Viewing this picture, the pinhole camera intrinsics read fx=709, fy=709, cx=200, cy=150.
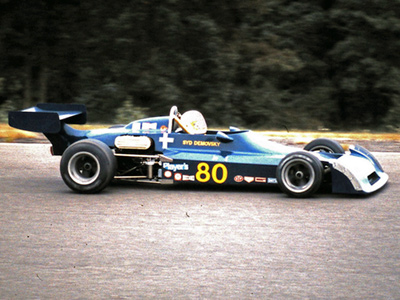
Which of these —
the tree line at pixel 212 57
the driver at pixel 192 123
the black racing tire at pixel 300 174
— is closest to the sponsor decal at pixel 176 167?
the driver at pixel 192 123

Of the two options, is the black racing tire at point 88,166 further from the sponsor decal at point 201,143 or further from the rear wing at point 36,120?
the sponsor decal at point 201,143

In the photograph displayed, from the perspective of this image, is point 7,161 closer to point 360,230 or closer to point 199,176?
point 199,176

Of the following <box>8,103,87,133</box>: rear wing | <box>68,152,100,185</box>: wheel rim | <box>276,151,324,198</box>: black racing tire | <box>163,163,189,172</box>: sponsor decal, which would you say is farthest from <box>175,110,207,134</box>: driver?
<box>8,103,87,133</box>: rear wing

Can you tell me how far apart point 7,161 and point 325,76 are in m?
13.4

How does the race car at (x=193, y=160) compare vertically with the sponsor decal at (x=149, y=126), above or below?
below

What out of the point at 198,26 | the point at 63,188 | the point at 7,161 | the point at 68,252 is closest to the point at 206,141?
the point at 63,188

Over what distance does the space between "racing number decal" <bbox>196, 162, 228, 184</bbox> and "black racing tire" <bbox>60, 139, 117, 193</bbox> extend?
3.28ft

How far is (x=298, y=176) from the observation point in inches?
317

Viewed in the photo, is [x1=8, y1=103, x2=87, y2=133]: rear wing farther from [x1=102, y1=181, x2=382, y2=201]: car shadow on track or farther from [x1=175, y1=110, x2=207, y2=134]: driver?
[x1=175, y1=110, x2=207, y2=134]: driver

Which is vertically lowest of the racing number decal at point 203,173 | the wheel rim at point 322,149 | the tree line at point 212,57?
the racing number decal at point 203,173

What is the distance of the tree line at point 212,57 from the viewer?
2111cm

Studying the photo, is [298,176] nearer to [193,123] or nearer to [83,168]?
[193,123]

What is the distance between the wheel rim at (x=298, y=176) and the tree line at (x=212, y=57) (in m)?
13.1

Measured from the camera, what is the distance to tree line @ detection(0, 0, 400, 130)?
21109 mm
